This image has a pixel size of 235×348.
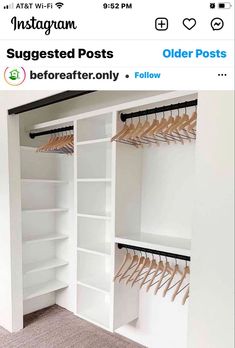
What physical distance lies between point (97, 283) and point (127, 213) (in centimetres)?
73

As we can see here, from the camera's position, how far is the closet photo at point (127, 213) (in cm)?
206

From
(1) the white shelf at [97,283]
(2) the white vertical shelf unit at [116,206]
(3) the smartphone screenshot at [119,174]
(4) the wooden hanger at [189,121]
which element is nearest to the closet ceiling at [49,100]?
(3) the smartphone screenshot at [119,174]

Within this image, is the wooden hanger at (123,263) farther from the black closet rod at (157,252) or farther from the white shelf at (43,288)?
Result: the white shelf at (43,288)

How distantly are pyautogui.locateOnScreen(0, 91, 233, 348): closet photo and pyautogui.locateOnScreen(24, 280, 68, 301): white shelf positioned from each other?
0.04 ft

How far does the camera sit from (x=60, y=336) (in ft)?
8.21
